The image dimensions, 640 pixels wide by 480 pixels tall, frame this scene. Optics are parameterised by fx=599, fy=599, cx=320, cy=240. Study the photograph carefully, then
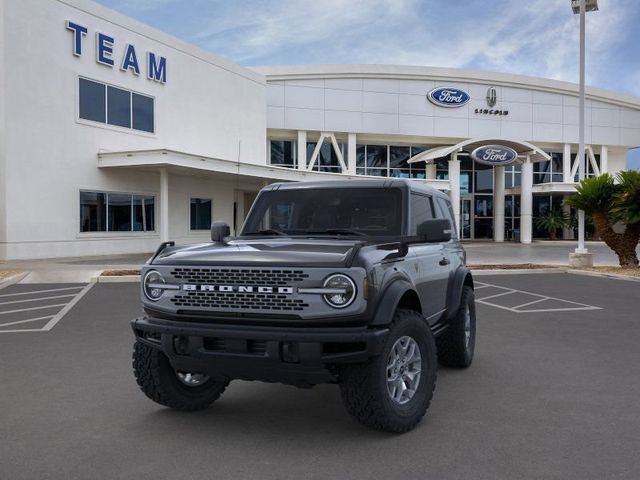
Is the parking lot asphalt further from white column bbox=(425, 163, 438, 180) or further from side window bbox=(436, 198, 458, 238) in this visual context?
Answer: white column bbox=(425, 163, 438, 180)

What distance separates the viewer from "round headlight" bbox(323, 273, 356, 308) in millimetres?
3811

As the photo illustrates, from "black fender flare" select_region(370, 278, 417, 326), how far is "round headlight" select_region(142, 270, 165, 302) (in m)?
1.55

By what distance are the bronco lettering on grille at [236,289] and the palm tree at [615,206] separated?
15693 millimetres

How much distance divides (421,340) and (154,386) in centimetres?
205

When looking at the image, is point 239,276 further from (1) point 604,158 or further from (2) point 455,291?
(1) point 604,158

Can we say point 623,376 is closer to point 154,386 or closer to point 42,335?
point 154,386

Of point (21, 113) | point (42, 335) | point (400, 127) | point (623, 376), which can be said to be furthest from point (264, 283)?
point (400, 127)

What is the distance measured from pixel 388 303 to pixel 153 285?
67.1 inches

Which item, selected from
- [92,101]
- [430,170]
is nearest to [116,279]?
[92,101]

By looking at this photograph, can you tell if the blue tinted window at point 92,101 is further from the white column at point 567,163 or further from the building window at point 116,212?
the white column at point 567,163

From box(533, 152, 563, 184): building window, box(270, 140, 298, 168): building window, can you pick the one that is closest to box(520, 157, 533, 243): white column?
box(533, 152, 563, 184): building window

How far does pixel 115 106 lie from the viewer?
79.2 feet

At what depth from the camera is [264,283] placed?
155 inches

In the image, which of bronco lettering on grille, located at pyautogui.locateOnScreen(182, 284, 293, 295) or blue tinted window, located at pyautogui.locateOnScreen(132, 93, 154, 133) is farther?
blue tinted window, located at pyautogui.locateOnScreen(132, 93, 154, 133)
